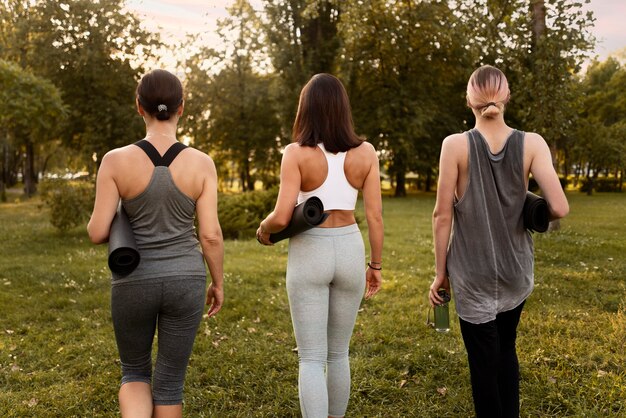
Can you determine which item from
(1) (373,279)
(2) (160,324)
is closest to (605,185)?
(1) (373,279)

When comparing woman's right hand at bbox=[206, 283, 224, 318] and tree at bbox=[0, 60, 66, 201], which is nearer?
woman's right hand at bbox=[206, 283, 224, 318]

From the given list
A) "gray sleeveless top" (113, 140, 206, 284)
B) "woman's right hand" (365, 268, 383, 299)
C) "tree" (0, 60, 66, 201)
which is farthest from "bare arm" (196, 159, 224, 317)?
"tree" (0, 60, 66, 201)

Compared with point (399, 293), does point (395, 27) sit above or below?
above

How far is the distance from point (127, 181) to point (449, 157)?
1.84 metres

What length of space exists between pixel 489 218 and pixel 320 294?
1.11 m

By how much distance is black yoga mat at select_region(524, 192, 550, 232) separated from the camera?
123 inches

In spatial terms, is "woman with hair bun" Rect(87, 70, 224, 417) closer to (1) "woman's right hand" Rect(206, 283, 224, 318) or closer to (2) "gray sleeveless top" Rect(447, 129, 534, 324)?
(1) "woman's right hand" Rect(206, 283, 224, 318)

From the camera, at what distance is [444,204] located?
3248mm

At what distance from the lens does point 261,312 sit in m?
7.27

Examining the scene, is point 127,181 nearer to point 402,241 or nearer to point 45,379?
point 45,379

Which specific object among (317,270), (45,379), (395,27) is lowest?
(45,379)

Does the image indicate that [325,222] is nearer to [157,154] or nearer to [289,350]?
[157,154]

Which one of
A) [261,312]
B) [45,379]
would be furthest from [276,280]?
[45,379]

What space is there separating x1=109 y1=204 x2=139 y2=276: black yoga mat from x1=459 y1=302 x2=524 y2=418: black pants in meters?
1.98
